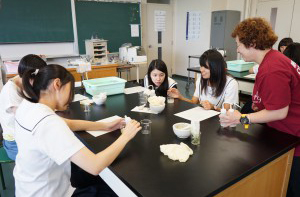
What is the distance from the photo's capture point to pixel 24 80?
3.55 ft

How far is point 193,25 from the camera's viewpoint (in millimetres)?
5910

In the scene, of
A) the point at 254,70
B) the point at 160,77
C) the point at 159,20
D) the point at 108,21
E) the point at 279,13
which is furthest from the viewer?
the point at 159,20

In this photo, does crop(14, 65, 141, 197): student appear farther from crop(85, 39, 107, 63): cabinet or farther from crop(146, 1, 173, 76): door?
crop(146, 1, 173, 76): door

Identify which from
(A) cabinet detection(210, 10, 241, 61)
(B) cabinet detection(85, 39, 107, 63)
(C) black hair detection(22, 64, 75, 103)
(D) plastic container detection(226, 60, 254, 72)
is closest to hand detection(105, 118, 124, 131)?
(C) black hair detection(22, 64, 75, 103)

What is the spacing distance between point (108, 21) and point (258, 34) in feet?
14.4

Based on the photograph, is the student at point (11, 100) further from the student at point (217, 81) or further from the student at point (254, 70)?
the student at point (254, 70)

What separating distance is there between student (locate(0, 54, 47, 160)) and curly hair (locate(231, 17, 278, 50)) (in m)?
1.34

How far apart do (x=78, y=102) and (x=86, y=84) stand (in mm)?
322

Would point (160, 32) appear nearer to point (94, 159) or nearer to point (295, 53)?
point (295, 53)

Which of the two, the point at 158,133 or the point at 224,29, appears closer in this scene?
the point at 158,133

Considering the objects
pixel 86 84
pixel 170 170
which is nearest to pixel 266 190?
pixel 170 170

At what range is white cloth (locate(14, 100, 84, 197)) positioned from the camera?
93 cm

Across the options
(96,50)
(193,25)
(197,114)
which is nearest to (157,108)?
(197,114)

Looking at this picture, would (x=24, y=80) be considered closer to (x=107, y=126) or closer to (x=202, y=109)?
(x=107, y=126)
